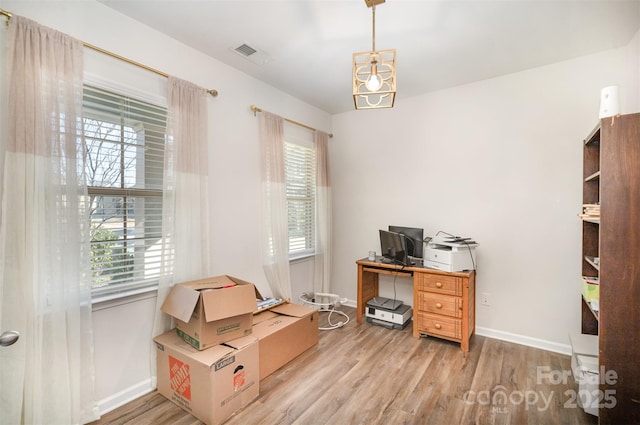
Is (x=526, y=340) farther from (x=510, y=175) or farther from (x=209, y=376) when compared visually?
(x=209, y=376)

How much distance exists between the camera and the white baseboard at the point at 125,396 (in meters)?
1.83

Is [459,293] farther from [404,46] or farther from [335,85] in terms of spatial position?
[335,85]

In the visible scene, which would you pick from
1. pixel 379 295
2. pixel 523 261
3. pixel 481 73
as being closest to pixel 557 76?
pixel 481 73

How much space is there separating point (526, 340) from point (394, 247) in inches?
58.5

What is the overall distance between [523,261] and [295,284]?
7.83ft

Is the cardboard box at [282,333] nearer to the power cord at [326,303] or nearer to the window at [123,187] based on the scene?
the power cord at [326,303]

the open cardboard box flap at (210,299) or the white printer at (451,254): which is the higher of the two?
the white printer at (451,254)

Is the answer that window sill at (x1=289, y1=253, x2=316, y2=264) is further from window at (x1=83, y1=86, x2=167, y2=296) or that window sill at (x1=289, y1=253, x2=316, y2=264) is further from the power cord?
window at (x1=83, y1=86, x2=167, y2=296)

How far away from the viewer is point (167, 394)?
1.97 m

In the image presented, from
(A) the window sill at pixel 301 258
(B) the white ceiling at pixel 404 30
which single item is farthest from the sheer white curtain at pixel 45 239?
(A) the window sill at pixel 301 258

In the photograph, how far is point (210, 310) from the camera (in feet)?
6.03

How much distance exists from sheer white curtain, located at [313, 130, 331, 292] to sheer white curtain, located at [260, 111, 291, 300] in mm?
667

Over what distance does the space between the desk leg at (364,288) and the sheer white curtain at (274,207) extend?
831mm

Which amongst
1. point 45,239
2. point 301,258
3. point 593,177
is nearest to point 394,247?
point 301,258
